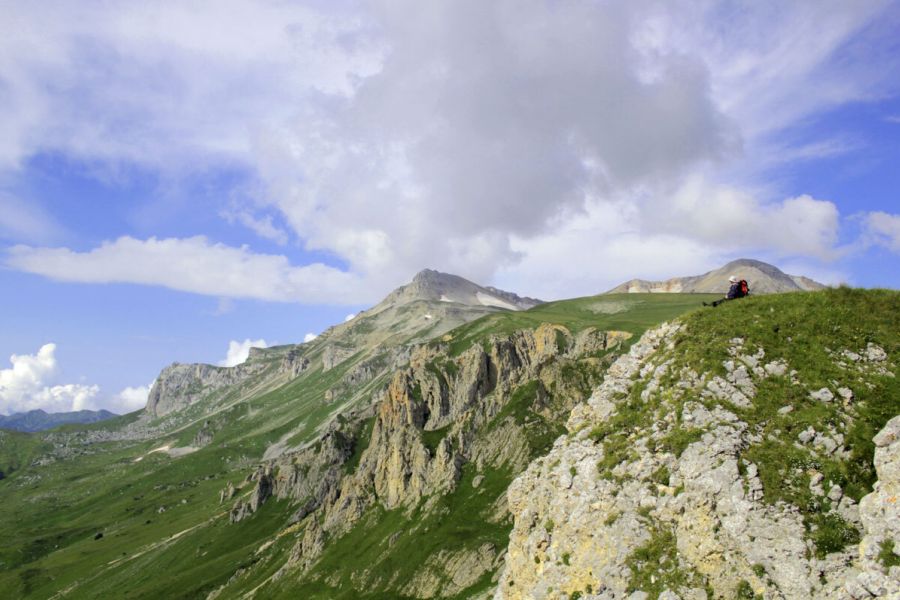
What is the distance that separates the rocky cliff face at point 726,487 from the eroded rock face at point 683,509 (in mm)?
61

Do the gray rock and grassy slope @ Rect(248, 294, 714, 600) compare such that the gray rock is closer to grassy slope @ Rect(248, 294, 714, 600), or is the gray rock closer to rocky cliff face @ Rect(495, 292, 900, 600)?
rocky cliff face @ Rect(495, 292, 900, 600)

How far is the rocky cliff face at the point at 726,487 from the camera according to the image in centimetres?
2256

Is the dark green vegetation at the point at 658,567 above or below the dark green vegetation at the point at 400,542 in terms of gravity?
above

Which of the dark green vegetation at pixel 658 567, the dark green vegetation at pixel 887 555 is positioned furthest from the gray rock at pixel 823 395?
the dark green vegetation at pixel 658 567

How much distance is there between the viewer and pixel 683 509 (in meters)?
26.3

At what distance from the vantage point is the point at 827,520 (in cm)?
2311

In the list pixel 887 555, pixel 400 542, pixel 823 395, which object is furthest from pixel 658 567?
pixel 400 542

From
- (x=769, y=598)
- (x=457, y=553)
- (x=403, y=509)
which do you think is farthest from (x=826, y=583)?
(x=403, y=509)

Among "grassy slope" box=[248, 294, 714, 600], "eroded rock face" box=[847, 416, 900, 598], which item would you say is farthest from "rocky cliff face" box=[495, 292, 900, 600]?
"grassy slope" box=[248, 294, 714, 600]

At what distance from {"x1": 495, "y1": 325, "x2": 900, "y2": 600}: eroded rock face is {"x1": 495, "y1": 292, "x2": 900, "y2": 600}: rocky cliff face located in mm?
61

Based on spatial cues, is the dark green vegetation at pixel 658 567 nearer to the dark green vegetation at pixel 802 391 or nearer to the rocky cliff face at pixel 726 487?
the rocky cliff face at pixel 726 487

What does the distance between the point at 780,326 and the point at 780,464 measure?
32.6 feet

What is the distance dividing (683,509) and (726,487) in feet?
7.33

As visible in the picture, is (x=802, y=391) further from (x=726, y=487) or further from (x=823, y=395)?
(x=726, y=487)
